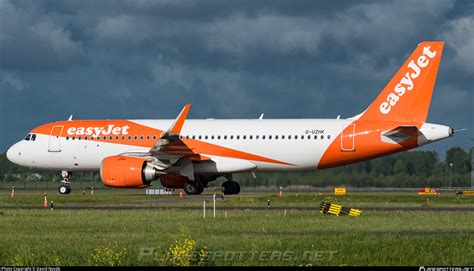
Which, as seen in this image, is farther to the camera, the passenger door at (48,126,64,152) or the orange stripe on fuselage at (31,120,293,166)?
the passenger door at (48,126,64,152)

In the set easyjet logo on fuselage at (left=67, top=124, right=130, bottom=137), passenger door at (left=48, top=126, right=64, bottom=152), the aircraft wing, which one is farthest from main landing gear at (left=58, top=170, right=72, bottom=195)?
the aircraft wing

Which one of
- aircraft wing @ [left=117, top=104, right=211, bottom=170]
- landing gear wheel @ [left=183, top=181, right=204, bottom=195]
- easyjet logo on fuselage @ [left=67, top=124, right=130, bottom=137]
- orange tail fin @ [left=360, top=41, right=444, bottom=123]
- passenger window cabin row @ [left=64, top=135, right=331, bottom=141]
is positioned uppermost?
orange tail fin @ [left=360, top=41, right=444, bottom=123]

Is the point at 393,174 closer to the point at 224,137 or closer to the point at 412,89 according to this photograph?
the point at 412,89

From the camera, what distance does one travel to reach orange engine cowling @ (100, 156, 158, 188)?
4738 cm

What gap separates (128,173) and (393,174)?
67.0 feet

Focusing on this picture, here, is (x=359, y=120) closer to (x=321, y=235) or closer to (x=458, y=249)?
(x=321, y=235)

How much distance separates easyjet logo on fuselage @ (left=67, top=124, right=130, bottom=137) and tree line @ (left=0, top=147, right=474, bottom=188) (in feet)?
20.1

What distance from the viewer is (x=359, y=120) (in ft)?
154

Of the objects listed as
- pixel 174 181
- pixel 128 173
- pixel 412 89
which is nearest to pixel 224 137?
pixel 174 181

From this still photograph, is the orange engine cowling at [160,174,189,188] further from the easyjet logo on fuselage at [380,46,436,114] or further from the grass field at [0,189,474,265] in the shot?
the grass field at [0,189,474,265]

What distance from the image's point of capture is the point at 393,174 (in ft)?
190

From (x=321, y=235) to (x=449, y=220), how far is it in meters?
8.01

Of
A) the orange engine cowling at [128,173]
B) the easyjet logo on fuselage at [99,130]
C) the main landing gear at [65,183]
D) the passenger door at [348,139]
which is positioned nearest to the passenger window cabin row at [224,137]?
the easyjet logo on fuselage at [99,130]

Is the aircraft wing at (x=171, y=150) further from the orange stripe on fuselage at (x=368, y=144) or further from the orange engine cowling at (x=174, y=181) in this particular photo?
the orange stripe on fuselage at (x=368, y=144)
